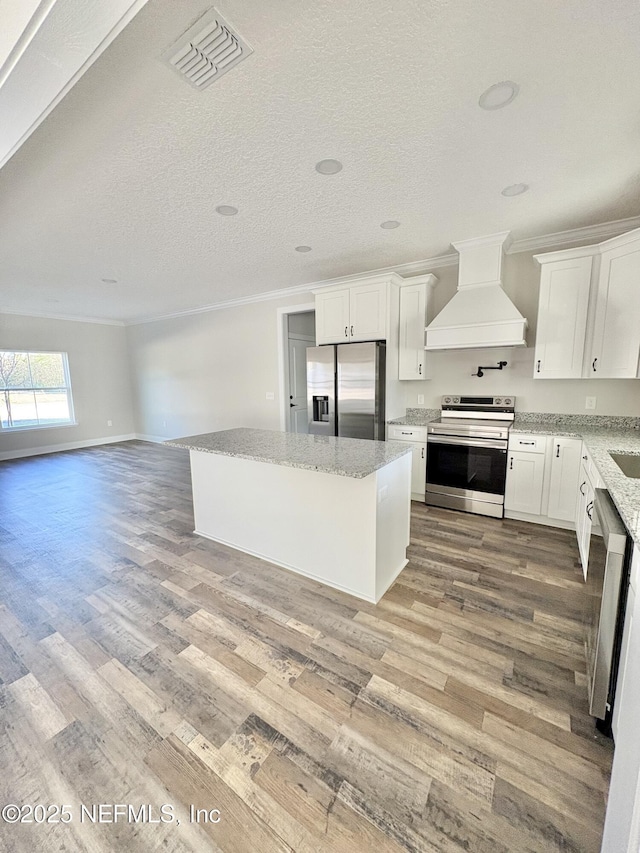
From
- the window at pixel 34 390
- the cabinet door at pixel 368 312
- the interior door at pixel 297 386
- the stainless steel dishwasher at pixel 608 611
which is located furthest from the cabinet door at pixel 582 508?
the window at pixel 34 390

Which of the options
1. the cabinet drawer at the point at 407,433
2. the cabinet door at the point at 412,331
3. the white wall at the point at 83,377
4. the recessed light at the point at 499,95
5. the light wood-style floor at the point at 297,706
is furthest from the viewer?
the white wall at the point at 83,377

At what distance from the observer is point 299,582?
237cm

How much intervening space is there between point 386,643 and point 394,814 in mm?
732

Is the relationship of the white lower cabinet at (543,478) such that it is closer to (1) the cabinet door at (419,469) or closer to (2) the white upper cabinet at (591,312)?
(2) the white upper cabinet at (591,312)

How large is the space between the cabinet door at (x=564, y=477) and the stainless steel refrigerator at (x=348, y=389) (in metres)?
1.67

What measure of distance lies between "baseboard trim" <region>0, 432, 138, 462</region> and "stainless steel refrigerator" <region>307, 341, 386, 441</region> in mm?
5564

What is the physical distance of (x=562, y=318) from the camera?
3078 mm

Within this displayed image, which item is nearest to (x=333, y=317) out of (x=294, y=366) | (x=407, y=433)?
(x=294, y=366)

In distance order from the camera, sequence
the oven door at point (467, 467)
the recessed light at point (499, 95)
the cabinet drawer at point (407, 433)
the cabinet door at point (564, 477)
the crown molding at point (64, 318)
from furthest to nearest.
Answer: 1. the crown molding at point (64, 318)
2. the cabinet drawer at point (407, 433)
3. the oven door at point (467, 467)
4. the cabinet door at point (564, 477)
5. the recessed light at point (499, 95)

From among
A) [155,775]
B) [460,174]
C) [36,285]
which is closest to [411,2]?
[460,174]

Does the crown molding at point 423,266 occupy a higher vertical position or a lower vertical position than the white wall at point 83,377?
higher

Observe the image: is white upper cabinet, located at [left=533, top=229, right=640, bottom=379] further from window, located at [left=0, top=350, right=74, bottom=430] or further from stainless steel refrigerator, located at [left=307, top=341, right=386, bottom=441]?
window, located at [left=0, top=350, right=74, bottom=430]

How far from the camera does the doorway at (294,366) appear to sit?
5.19 meters

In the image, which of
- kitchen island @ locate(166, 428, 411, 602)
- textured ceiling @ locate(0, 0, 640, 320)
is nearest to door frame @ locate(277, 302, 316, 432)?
textured ceiling @ locate(0, 0, 640, 320)
